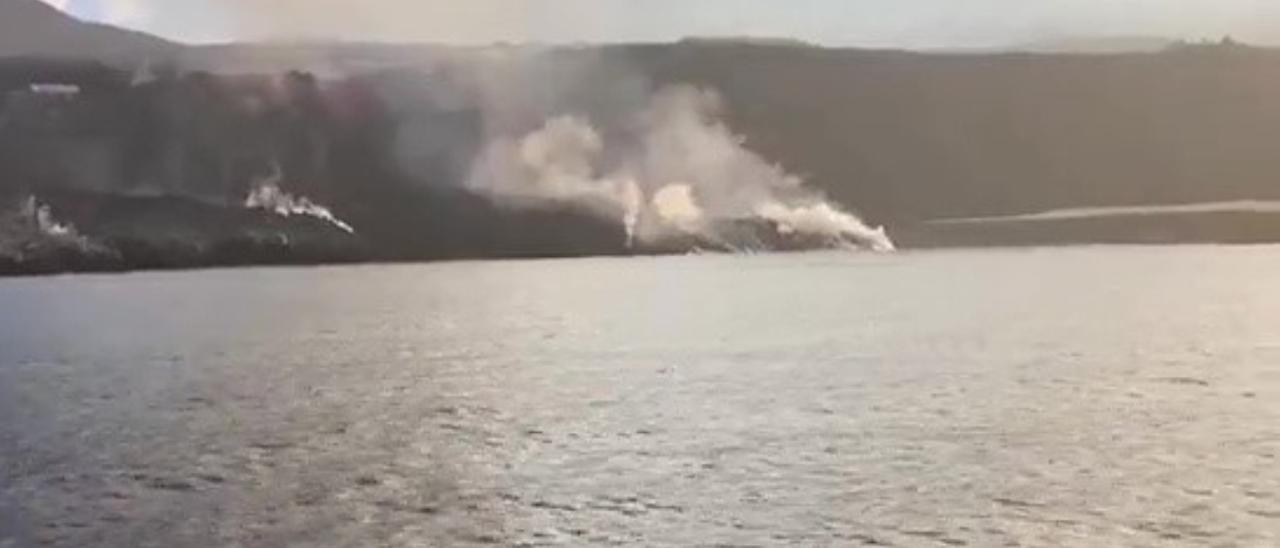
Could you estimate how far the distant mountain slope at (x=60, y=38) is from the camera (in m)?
2.36

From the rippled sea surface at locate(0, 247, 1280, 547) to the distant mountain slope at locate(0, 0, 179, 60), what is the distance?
1.05 ft

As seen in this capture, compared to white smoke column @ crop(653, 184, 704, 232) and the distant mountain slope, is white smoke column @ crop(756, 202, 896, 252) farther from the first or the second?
the distant mountain slope

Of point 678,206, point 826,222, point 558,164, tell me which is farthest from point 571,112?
point 826,222

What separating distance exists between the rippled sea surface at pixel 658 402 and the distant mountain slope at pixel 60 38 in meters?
0.32

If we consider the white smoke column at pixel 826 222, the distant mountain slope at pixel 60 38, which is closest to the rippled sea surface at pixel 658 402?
the white smoke column at pixel 826 222

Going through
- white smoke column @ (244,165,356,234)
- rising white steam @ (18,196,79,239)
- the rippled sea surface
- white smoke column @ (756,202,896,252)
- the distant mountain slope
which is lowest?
the rippled sea surface

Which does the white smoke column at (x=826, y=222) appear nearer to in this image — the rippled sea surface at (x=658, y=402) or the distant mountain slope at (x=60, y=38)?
the rippled sea surface at (x=658, y=402)

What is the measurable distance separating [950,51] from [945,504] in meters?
0.68

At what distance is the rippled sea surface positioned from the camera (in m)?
2.17

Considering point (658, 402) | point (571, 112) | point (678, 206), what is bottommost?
point (658, 402)

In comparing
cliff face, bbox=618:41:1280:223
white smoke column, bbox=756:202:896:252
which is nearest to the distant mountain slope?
cliff face, bbox=618:41:1280:223

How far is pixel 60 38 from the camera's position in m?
2.36

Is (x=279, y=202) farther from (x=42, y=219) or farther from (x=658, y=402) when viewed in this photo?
(x=658, y=402)

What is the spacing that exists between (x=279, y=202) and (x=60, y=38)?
0.38 m
